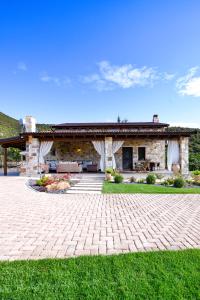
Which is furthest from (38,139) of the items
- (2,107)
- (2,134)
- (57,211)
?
(2,107)

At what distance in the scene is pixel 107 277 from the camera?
2.55 m

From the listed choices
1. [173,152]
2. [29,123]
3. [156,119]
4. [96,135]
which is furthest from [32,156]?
[156,119]

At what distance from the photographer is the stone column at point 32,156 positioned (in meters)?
15.0

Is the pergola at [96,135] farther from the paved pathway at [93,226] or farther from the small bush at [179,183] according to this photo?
the paved pathway at [93,226]

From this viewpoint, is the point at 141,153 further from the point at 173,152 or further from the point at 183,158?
the point at 183,158

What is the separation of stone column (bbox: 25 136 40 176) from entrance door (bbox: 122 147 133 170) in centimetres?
736

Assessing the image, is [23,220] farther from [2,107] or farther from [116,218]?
[2,107]

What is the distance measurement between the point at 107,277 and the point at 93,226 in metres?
2.07

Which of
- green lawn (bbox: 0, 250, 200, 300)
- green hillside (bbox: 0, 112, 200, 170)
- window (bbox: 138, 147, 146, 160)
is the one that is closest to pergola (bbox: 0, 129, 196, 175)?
window (bbox: 138, 147, 146, 160)

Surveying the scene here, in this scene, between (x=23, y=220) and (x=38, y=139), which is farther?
(x=38, y=139)

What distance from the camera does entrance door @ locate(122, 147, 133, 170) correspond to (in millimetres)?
18198

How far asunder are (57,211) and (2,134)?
36821 millimetres

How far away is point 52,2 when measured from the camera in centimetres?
779

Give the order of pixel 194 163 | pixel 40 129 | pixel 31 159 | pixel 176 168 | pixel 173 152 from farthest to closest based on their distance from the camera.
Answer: pixel 40 129, pixel 194 163, pixel 173 152, pixel 31 159, pixel 176 168
